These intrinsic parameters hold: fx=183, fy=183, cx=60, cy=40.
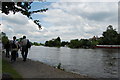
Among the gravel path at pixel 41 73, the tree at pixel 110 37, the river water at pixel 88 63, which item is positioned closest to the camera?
the gravel path at pixel 41 73

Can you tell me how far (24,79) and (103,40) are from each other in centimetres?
14753

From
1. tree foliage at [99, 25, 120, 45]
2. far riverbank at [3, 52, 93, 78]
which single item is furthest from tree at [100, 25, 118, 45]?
far riverbank at [3, 52, 93, 78]

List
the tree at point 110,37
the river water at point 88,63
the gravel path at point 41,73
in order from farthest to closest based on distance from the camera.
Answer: the tree at point 110,37 < the river water at point 88,63 < the gravel path at point 41,73

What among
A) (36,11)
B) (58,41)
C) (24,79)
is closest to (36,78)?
(24,79)

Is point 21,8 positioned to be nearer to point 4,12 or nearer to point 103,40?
point 4,12

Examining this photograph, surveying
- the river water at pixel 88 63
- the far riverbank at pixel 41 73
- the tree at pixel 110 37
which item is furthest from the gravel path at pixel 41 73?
the tree at pixel 110 37

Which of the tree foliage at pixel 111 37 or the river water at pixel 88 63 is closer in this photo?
the river water at pixel 88 63

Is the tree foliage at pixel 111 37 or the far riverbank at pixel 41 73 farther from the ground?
the tree foliage at pixel 111 37

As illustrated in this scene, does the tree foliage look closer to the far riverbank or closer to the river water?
the river water

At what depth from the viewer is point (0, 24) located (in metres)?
14.2

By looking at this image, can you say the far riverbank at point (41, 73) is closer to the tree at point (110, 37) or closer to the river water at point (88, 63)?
the river water at point (88, 63)

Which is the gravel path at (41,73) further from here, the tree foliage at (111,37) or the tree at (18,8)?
the tree foliage at (111,37)

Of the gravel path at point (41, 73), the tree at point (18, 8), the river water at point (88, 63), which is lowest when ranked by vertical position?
the river water at point (88, 63)

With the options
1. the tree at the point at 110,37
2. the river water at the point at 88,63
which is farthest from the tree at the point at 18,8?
the tree at the point at 110,37
